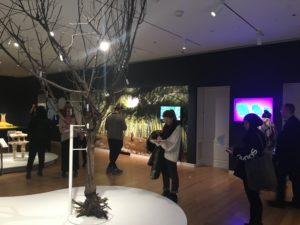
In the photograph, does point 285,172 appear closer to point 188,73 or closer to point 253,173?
point 253,173

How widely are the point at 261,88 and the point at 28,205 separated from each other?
17.0 ft

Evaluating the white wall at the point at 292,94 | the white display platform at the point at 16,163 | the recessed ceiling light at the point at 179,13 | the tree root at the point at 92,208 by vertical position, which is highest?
the recessed ceiling light at the point at 179,13

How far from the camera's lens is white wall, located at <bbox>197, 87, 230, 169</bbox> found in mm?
7457

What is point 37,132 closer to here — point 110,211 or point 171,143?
point 171,143

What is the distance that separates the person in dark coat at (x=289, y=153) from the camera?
428 cm

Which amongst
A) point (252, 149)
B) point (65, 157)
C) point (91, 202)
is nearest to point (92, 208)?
point (91, 202)

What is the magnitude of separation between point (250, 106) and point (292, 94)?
875 mm

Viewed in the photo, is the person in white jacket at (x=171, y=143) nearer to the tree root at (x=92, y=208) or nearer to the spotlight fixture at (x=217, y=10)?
the spotlight fixture at (x=217, y=10)

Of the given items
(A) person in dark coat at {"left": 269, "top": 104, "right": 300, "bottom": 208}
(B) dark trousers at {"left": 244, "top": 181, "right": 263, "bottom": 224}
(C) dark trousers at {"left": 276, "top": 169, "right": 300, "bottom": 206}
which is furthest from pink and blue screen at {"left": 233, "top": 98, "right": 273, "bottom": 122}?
(B) dark trousers at {"left": 244, "top": 181, "right": 263, "bottom": 224}

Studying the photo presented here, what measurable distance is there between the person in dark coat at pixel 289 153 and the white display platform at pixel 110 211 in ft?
6.88

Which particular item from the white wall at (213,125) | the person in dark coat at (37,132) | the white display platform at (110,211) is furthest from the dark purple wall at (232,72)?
the white display platform at (110,211)

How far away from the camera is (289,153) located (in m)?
4.33

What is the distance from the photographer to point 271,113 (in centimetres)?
608

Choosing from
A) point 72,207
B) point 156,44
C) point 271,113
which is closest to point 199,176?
point 271,113
